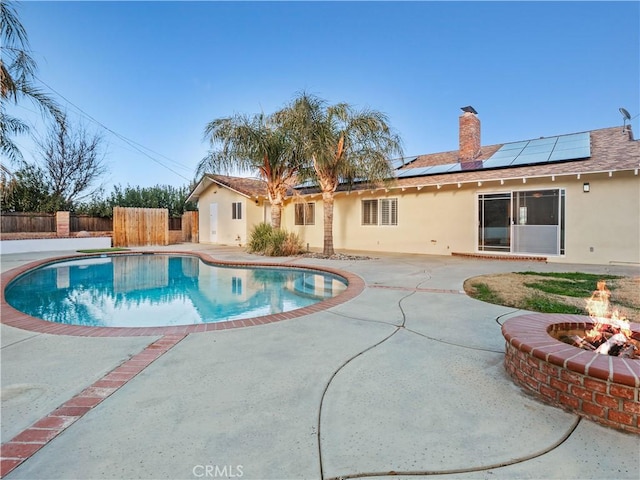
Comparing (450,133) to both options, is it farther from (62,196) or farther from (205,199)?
(62,196)

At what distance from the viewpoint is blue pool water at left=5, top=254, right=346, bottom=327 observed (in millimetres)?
6266

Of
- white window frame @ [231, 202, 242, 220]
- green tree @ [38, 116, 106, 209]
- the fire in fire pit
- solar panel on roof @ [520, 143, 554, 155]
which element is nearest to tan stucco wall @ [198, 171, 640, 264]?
white window frame @ [231, 202, 242, 220]

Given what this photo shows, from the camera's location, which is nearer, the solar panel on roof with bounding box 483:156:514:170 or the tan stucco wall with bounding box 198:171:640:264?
the tan stucco wall with bounding box 198:171:640:264

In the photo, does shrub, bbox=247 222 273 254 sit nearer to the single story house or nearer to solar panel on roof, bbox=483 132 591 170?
the single story house

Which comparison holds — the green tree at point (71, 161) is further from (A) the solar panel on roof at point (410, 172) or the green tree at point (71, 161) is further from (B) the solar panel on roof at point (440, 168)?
(B) the solar panel on roof at point (440, 168)

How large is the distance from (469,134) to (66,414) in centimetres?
1732

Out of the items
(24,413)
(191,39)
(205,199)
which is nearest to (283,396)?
(24,413)

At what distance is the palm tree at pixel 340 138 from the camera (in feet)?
40.6

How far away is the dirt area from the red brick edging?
18.0 ft

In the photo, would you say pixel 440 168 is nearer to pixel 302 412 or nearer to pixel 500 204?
pixel 500 204

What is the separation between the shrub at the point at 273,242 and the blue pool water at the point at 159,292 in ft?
8.19

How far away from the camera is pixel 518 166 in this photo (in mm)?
12602

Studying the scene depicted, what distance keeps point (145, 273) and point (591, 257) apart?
1490cm

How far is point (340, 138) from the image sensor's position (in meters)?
12.5
